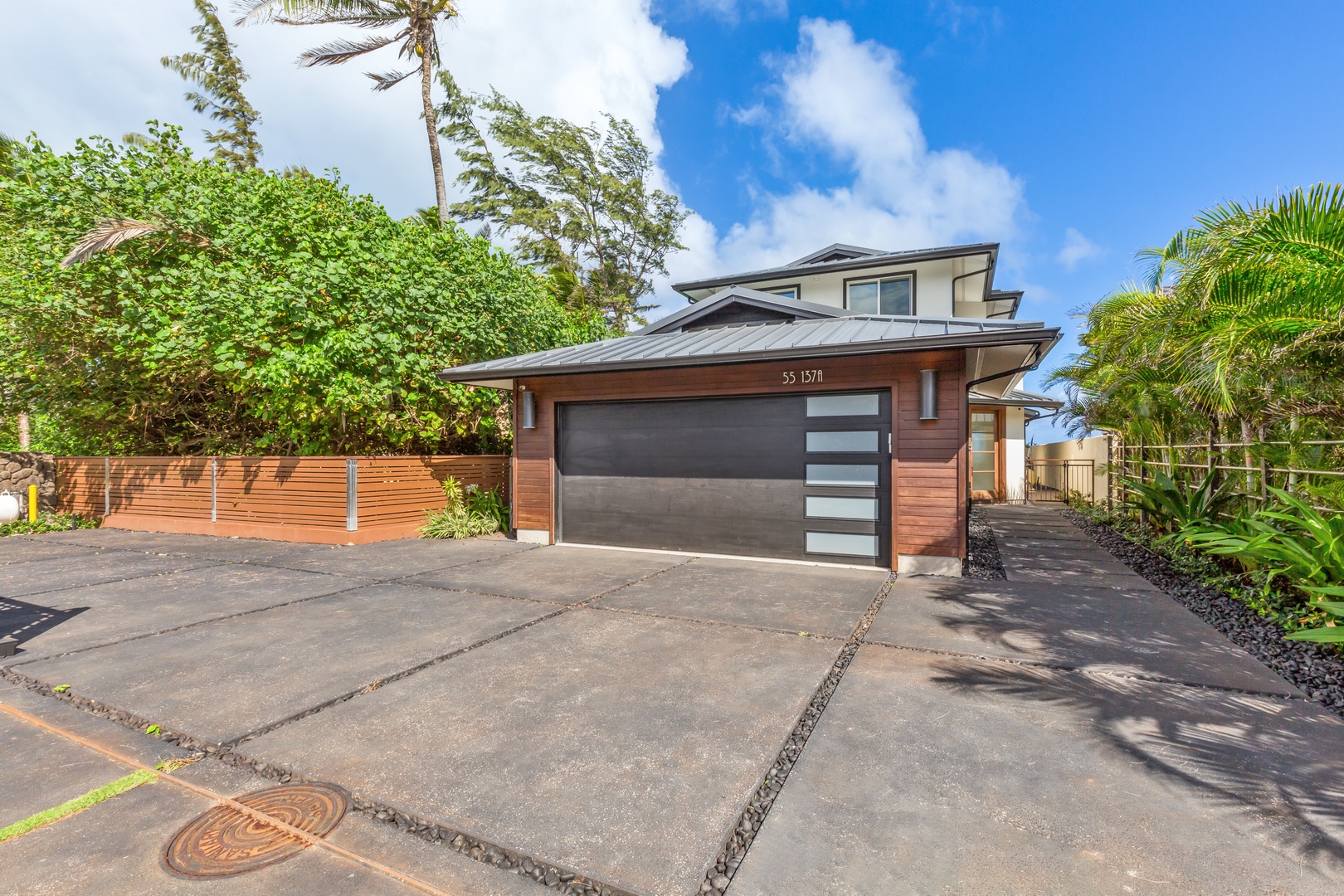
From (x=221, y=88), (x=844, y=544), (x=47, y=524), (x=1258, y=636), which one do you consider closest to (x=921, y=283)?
(x=844, y=544)

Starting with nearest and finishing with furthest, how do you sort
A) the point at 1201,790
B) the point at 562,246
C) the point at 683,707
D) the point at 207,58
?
the point at 1201,790
the point at 683,707
the point at 207,58
the point at 562,246

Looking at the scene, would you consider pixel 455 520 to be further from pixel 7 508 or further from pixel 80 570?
pixel 7 508

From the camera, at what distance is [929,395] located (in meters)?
5.86

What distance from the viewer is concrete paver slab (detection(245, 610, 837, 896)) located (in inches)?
76.3

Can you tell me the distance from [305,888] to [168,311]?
30.8ft

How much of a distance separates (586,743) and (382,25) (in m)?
15.4

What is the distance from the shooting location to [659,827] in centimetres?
197

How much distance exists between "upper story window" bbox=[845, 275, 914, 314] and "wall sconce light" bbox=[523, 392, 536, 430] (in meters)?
7.82

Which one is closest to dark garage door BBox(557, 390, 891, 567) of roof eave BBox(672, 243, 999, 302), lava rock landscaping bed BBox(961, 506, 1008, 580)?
lava rock landscaping bed BBox(961, 506, 1008, 580)

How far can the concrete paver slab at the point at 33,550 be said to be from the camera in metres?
7.19

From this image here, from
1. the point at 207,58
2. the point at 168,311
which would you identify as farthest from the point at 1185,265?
the point at 207,58

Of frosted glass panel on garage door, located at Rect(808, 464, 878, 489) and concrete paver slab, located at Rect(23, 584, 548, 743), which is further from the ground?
frosted glass panel on garage door, located at Rect(808, 464, 878, 489)

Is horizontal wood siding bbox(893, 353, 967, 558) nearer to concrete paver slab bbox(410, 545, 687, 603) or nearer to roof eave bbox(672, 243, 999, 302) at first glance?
concrete paver slab bbox(410, 545, 687, 603)

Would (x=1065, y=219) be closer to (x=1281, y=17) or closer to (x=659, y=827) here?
(x=1281, y=17)
